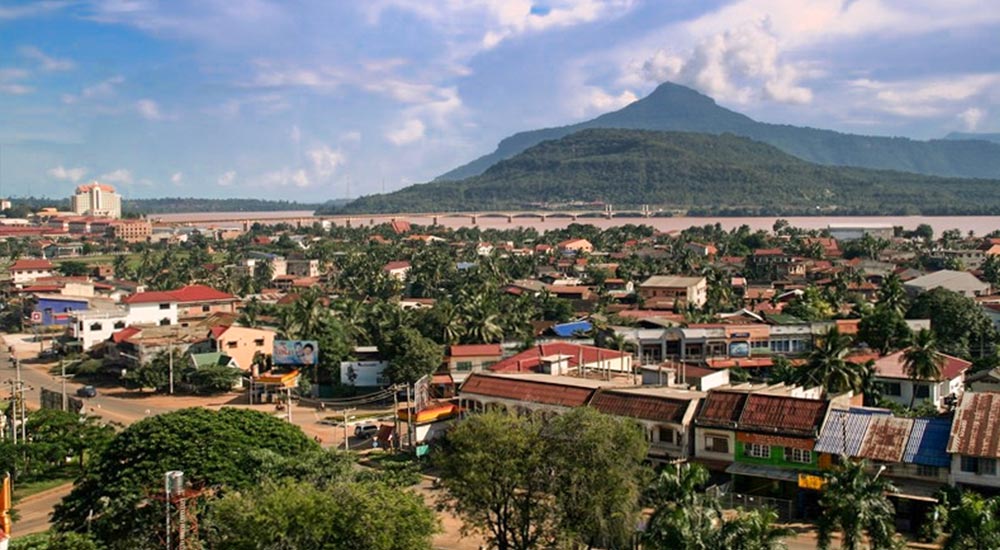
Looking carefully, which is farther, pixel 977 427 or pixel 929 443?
pixel 929 443

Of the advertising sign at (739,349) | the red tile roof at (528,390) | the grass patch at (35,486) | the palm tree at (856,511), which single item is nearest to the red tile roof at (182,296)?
the grass patch at (35,486)

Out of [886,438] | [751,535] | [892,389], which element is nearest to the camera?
[751,535]

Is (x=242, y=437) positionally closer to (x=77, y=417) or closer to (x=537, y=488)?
(x=537, y=488)

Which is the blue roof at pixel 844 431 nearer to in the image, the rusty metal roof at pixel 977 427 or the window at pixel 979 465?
the rusty metal roof at pixel 977 427

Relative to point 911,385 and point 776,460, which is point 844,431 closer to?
point 776,460

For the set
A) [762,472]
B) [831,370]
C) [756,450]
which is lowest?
[762,472]

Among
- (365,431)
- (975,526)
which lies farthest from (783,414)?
(365,431)

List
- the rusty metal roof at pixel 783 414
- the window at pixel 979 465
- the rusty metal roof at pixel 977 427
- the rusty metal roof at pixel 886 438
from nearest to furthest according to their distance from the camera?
the window at pixel 979 465 → the rusty metal roof at pixel 977 427 → the rusty metal roof at pixel 886 438 → the rusty metal roof at pixel 783 414
